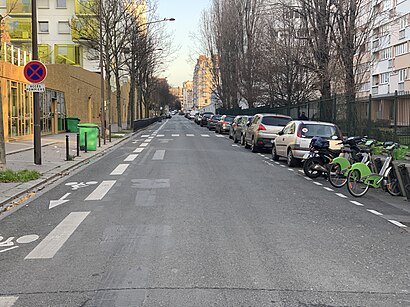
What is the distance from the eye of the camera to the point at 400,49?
50.0 metres

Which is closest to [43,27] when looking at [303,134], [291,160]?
[291,160]

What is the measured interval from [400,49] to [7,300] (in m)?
52.1

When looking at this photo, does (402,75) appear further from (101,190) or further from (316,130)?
(101,190)

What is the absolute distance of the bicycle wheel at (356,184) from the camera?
1026 centimetres

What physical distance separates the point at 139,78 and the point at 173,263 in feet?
162

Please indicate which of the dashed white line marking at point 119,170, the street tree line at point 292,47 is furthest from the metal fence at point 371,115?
the dashed white line marking at point 119,170

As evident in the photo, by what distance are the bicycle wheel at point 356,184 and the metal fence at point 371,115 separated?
385cm

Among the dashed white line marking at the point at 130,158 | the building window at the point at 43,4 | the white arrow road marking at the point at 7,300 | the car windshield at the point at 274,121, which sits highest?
the building window at the point at 43,4

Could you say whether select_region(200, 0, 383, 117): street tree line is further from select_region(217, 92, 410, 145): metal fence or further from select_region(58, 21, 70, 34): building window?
select_region(58, 21, 70, 34): building window

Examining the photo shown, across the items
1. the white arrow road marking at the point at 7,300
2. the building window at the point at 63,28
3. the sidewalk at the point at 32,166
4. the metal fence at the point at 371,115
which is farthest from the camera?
the building window at the point at 63,28

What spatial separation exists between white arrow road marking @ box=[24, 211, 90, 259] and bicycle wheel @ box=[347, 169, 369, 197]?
547 centimetres

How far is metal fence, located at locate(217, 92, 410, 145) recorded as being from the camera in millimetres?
14195

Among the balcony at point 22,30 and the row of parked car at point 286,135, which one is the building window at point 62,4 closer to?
the balcony at point 22,30

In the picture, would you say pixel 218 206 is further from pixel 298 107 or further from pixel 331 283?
pixel 298 107
